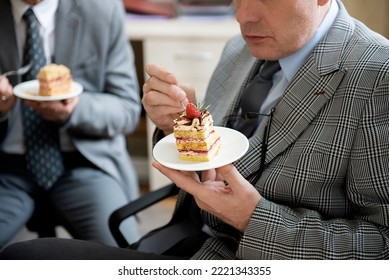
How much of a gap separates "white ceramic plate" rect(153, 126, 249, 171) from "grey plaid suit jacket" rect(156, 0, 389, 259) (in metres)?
0.09

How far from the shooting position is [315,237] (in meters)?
1.08

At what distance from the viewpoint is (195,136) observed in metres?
1.05

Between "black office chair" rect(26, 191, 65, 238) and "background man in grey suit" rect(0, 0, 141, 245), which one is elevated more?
"background man in grey suit" rect(0, 0, 141, 245)

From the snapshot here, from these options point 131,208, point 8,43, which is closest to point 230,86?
point 131,208


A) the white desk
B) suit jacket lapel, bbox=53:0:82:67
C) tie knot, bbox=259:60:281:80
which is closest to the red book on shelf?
the white desk

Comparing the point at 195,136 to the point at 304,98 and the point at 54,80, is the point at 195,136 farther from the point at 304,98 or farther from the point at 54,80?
the point at 54,80

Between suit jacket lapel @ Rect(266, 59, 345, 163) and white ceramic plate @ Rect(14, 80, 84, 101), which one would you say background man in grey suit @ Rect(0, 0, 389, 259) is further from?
white ceramic plate @ Rect(14, 80, 84, 101)

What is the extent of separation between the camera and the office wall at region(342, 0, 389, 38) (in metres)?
1.29

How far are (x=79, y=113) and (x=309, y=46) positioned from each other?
668mm

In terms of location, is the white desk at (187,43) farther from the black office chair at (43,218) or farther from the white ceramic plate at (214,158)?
the white ceramic plate at (214,158)

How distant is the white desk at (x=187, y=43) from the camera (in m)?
2.27

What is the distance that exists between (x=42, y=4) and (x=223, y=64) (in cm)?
47

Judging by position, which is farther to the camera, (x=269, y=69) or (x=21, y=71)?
(x=21, y=71)
